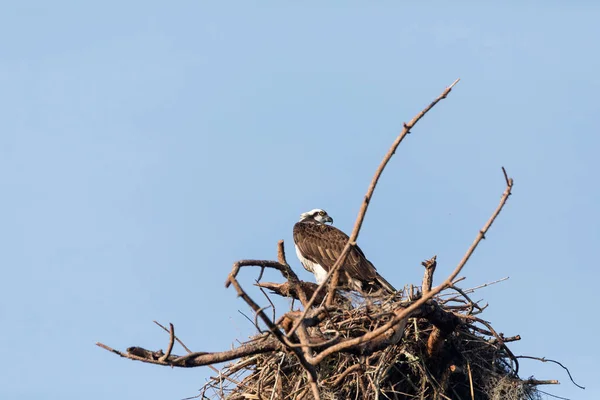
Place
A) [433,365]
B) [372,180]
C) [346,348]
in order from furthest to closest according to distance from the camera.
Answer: [433,365] → [346,348] → [372,180]

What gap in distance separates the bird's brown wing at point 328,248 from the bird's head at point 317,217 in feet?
2.44

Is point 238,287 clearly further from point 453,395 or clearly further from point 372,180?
point 453,395

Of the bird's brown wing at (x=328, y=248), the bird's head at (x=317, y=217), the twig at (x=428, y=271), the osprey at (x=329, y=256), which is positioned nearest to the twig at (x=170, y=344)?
the twig at (x=428, y=271)

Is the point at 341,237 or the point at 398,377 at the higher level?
the point at 341,237

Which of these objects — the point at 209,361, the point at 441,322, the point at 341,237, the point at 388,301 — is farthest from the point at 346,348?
the point at 341,237

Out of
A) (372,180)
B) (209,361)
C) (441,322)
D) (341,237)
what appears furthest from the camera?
(341,237)

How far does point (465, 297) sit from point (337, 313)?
1395mm

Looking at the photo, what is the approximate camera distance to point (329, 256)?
12375mm

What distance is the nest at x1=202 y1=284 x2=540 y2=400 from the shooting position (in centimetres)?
890

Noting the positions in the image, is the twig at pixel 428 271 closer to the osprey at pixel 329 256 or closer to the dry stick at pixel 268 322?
the dry stick at pixel 268 322

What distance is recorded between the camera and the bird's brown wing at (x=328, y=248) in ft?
38.2

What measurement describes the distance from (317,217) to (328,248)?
160cm

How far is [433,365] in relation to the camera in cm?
945

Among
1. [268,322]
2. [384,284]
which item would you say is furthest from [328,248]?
[268,322]
